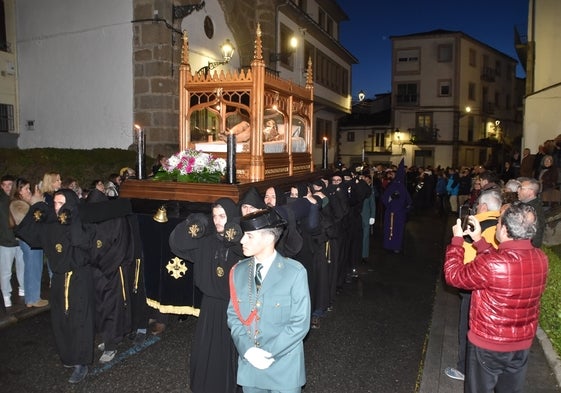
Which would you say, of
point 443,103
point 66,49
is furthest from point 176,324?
point 443,103

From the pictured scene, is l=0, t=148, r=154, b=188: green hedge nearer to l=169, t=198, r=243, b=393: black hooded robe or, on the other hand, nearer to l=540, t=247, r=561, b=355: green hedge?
l=169, t=198, r=243, b=393: black hooded robe

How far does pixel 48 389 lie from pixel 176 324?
204 cm

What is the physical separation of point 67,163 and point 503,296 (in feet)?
33.5

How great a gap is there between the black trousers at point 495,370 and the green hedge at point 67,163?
9.51 metres

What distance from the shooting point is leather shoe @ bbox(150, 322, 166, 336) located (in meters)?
6.25

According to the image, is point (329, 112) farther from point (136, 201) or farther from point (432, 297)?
point (136, 201)

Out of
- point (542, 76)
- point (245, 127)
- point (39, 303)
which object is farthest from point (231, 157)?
point (542, 76)

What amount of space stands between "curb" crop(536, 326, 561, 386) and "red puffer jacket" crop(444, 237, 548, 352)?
183cm

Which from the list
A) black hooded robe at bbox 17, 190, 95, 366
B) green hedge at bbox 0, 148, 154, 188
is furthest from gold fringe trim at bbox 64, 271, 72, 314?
green hedge at bbox 0, 148, 154, 188

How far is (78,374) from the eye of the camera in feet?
16.3

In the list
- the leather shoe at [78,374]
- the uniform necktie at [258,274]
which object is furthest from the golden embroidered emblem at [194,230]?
the leather shoe at [78,374]

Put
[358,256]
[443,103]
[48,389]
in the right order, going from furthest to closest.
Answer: [443,103], [358,256], [48,389]

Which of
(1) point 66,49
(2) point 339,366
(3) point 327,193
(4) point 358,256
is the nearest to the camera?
(2) point 339,366

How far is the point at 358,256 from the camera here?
9781 millimetres
